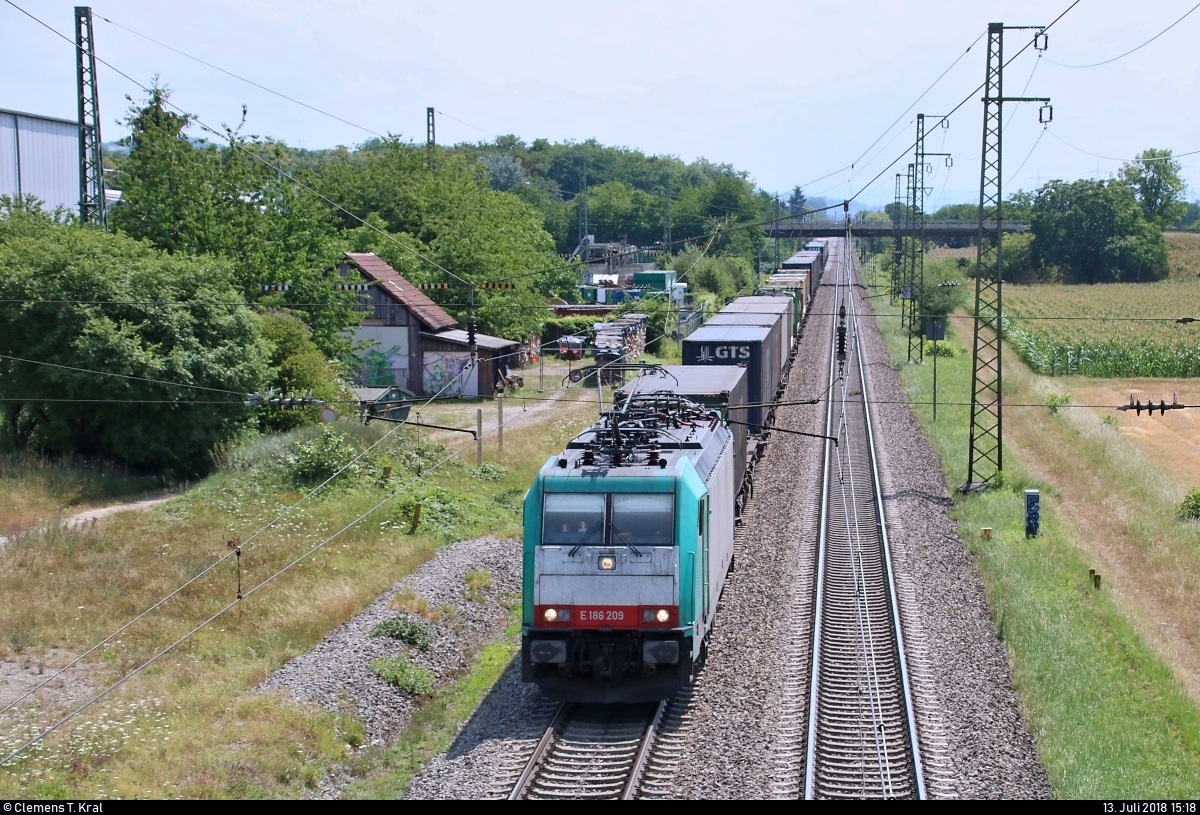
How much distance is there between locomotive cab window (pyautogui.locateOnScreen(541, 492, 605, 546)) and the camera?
1256cm

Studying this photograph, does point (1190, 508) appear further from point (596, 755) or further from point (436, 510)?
point (596, 755)

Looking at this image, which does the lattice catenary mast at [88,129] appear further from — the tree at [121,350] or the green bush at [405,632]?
the green bush at [405,632]

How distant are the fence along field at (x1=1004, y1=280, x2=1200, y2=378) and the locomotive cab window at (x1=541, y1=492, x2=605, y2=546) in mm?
33632

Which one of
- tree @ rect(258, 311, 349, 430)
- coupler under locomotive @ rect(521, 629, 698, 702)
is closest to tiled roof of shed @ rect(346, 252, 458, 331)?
tree @ rect(258, 311, 349, 430)

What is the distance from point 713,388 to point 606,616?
25.6 ft

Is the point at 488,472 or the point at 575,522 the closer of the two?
the point at 575,522

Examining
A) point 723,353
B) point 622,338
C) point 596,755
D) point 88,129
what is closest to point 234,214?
point 88,129

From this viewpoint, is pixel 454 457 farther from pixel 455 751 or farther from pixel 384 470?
pixel 455 751

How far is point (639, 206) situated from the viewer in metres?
103

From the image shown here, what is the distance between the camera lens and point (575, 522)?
12586mm

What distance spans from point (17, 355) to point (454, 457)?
404 inches

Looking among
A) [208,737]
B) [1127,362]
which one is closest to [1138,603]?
[208,737]

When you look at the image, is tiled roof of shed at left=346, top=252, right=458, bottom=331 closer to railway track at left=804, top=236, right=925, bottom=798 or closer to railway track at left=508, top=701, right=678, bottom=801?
railway track at left=804, top=236, right=925, bottom=798

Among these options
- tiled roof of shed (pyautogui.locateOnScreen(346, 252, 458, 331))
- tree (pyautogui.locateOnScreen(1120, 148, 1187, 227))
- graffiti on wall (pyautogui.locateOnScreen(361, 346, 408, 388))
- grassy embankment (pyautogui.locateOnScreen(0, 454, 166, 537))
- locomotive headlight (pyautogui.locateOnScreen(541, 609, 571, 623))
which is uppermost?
tree (pyautogui.locateOnScreen(1120, 148, 1187, 227))
